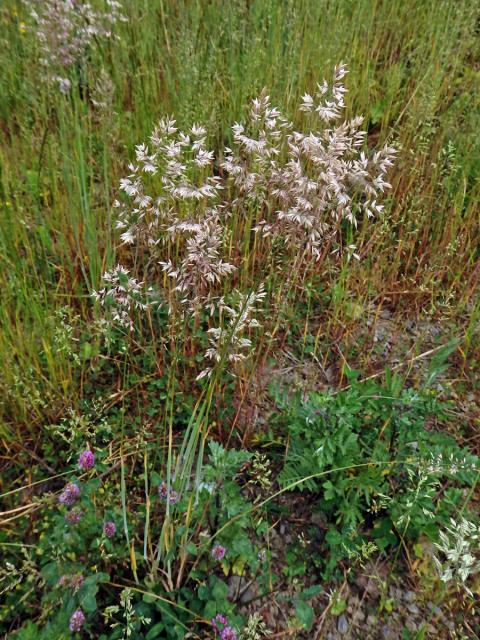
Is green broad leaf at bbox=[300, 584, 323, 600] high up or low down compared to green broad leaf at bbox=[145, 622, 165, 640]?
up

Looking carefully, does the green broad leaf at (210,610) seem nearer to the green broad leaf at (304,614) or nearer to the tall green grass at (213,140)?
the green broad leaf at (304,614)

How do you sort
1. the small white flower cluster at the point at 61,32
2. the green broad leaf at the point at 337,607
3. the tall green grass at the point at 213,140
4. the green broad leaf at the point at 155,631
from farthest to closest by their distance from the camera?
the small white flower cluster at the point at 61,32
the tall green grass at the point at 213,140
the green broad leaf at the point at 337,607
the green broad leaf at the point at 155,631

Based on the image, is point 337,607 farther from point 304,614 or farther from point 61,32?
point 61,32

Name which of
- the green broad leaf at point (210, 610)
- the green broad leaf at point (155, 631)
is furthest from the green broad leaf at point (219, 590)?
the green broad leaf at point (155, 631)

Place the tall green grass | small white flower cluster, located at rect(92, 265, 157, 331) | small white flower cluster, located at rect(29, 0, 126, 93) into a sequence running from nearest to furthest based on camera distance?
small white flower cluster, located at rect(92, 265, 157, 331)
the tall green grass
small white flower cluster, located at rect(29, 0, 126, 93)

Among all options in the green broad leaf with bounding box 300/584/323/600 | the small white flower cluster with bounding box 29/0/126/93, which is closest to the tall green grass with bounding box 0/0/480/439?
the small white flower cluster with bounding box 29/0/126/93

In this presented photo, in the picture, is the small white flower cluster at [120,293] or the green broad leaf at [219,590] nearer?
the green broad leaf at [219,590]

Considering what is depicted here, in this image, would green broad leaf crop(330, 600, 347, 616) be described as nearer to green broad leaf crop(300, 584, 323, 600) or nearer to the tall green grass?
green broad leaf crop(300, 584, 323, 600)

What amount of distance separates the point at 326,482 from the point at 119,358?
39.5 inches

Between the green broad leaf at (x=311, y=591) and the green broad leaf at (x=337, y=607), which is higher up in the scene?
the green broad leaf at (x=311, y=591)

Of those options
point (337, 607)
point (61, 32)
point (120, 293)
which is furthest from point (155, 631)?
point (61, 32)

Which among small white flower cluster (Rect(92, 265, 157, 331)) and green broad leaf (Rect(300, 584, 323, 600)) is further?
small white flower cluster (Rect(92, 265, 157, 331))

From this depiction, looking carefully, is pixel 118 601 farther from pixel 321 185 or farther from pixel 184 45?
pixel 184 45

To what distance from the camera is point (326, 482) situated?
161cm
